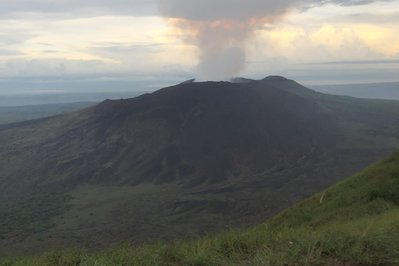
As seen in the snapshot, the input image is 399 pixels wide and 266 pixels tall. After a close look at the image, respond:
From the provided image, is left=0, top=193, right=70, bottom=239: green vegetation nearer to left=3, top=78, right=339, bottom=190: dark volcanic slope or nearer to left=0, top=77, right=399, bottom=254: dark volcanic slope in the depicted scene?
left=0, top=77, right=399, bottom=254: dark volcanic slope

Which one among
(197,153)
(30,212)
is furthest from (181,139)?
(30,212)

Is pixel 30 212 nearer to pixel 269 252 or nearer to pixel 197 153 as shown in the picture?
→ pixel 197 153

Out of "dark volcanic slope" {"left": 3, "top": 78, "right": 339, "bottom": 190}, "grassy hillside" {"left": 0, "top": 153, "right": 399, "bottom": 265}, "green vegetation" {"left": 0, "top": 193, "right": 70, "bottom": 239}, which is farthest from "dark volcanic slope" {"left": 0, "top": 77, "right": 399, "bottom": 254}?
"grassy hillside" {"left": 0, "top": 153, "right": 399, "bottom": 265}

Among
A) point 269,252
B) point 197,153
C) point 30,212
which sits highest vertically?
point 269,252

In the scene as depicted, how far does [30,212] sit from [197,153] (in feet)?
80.9

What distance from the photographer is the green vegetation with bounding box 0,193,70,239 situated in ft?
143

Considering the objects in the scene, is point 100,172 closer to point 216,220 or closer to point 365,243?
point 216,220

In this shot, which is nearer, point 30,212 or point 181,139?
point 30,212

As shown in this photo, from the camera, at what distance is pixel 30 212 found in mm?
49438

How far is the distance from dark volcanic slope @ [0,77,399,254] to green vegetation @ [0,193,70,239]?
2.67 meters

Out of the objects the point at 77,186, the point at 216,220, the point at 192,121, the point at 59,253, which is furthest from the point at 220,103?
the point at 59,253

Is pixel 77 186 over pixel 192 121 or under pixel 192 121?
under

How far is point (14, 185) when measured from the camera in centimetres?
6306

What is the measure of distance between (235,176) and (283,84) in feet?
214
